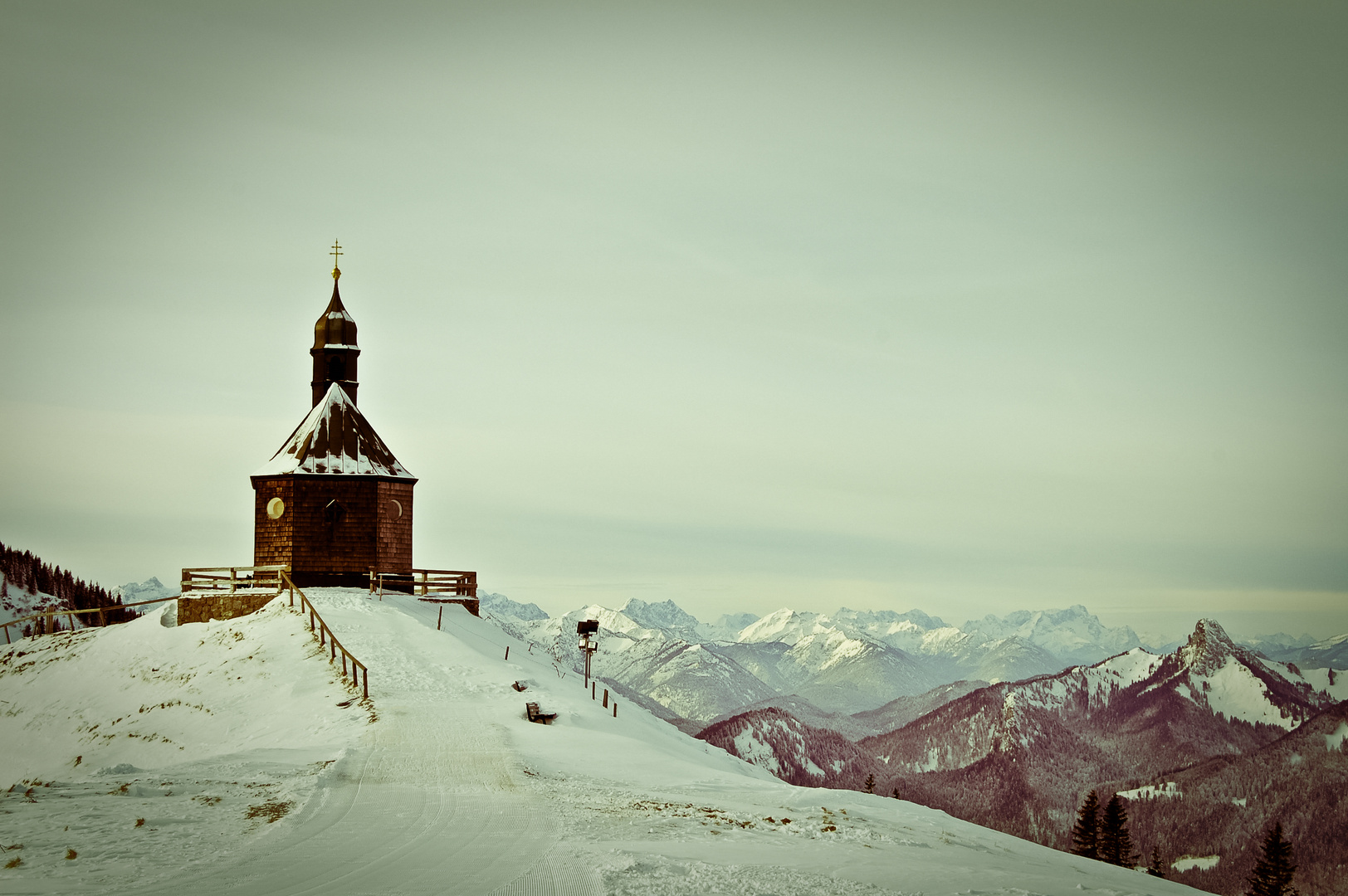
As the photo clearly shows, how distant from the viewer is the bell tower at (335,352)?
193 feet

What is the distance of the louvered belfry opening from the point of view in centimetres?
5159

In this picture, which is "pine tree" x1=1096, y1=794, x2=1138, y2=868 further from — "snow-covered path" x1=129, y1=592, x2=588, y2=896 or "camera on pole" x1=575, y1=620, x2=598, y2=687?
"snow-covered path" x1=129, y1=592, x2=588, y2=896

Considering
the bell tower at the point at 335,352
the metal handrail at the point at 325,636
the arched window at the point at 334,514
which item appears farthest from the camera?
the bell tower at the point at 335,352

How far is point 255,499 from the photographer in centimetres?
5325

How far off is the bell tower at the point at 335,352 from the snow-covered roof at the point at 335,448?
1921 mm

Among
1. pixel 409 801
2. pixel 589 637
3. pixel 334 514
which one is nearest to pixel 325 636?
pixel 589 637

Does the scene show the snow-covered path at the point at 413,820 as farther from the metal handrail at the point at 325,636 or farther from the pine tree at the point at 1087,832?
the pine tree at the point at 1087,832

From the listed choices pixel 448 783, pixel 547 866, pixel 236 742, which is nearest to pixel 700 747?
pixel 236 742

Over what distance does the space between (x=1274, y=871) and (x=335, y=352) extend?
8898 cm

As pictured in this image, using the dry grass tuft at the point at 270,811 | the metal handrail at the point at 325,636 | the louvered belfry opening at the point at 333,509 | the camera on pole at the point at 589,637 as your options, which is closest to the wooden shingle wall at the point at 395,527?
the louvered belfry opening at the point at 333,509

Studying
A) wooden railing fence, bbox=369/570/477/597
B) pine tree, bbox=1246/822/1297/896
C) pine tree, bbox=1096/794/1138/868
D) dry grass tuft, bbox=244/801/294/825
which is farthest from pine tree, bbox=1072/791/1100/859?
dry grass tuft, bbox=244/801/294/825

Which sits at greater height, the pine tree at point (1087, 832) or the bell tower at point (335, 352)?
the bell tower at point (335, 352)

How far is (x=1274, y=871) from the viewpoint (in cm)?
9900

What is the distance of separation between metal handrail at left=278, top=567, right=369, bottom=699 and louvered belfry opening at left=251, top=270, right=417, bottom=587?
5.63ft
